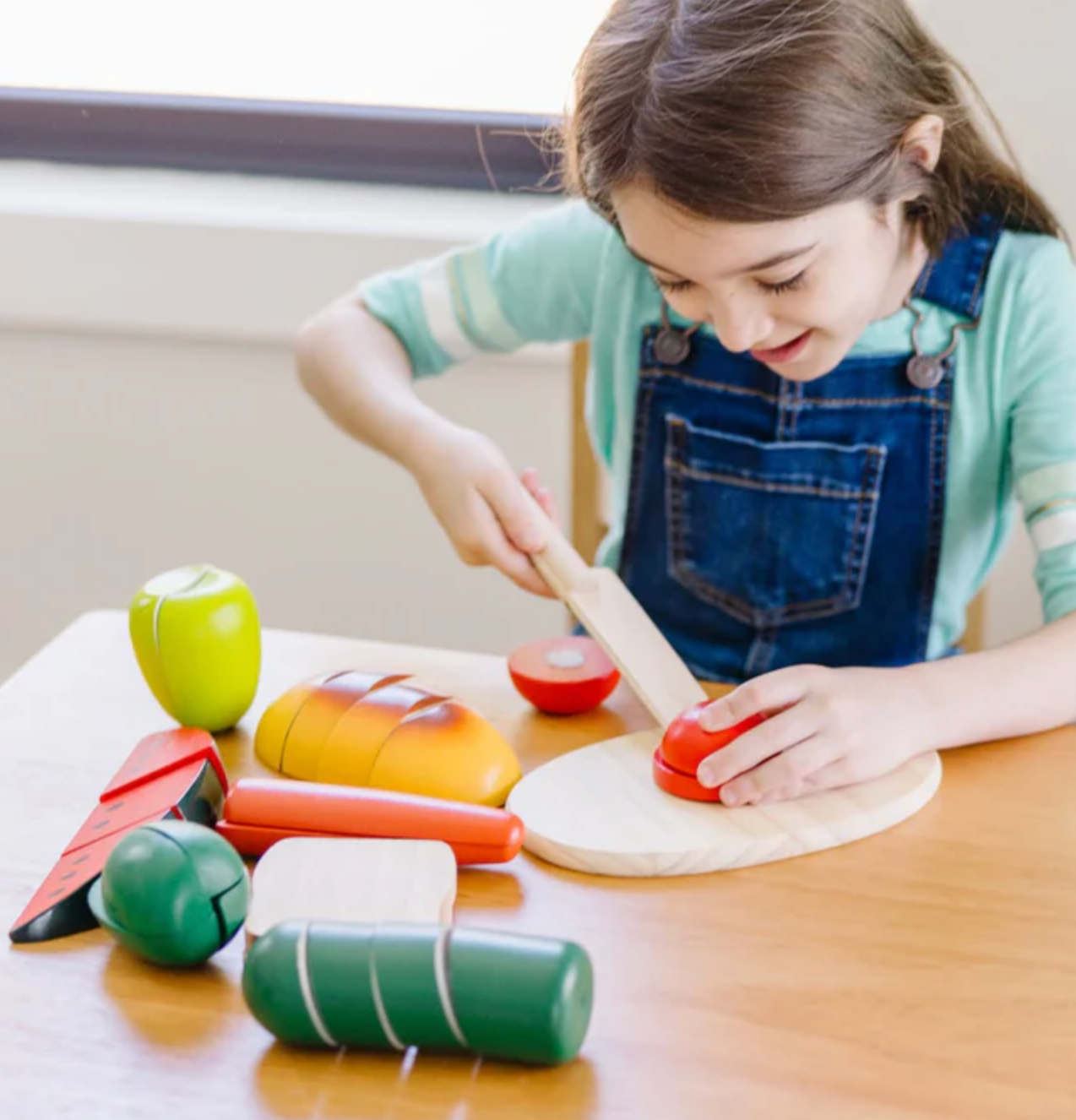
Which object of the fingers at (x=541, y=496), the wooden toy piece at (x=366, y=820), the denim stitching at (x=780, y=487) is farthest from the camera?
the denim stitching at (x=780, y=487)

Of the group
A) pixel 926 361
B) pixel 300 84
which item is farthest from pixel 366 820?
pixel 300 84

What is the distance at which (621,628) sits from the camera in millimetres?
783

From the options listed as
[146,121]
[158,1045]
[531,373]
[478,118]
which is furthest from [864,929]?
[146,121]

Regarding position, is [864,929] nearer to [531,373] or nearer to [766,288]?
[766,288]

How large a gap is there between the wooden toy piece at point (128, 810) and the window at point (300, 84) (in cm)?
84

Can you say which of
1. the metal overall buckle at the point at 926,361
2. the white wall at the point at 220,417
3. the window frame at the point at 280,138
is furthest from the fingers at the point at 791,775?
the window frame at the point at 280,138

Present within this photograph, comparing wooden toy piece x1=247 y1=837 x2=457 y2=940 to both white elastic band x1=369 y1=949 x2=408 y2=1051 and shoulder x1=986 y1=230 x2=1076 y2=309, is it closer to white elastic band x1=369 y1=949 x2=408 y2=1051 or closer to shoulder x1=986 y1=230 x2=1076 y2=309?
white elastic band x1=369 y1=949 x2=408 y2=1051

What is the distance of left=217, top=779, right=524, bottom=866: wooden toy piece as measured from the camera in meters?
0.64

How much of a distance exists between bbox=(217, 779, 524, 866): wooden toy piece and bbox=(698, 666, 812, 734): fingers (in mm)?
109

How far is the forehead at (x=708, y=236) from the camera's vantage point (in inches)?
29.5

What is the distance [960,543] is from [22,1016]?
0.65m

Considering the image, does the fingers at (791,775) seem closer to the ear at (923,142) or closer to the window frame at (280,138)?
the ear at (923,142)

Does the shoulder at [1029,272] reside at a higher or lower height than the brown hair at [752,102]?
lower

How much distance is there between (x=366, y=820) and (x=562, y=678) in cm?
17
